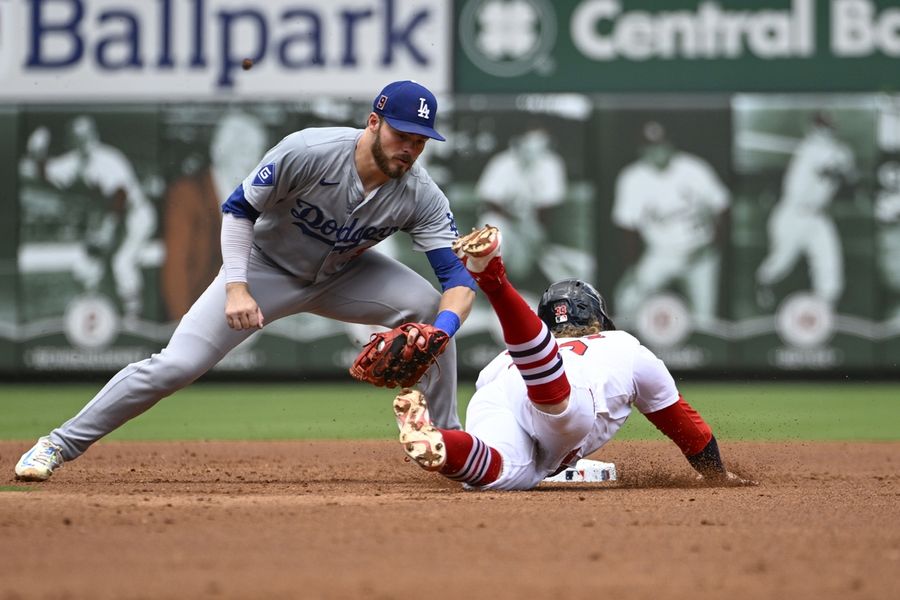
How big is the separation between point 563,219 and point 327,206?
683cm

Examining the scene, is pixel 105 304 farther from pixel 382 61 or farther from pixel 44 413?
pixel 382 61

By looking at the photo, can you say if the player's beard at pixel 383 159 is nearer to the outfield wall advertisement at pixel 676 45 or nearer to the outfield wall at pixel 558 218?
the outfield wall at pixel 558 218

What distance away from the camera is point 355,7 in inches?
511

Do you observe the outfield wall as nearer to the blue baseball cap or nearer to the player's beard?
the player's beard

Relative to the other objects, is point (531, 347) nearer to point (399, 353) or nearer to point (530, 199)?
point (399, 353)

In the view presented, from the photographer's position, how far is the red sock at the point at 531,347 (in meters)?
4.64

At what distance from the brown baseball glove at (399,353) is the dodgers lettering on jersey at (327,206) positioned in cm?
49

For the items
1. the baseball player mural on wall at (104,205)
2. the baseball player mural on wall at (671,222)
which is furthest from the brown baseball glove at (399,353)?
the baseball player mural on wall at (104,205)

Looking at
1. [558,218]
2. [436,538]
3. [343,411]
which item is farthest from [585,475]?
[558,218]

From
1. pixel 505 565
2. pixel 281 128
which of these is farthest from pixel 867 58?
pixel 505 565

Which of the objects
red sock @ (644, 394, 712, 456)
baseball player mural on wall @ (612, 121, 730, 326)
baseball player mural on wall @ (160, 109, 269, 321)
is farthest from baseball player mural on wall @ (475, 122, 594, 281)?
red sock @ (644, 394, 712, 456)

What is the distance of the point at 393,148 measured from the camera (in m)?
5.16

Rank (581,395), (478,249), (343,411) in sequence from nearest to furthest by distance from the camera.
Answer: (478,249) < (581,395) < (343,411)

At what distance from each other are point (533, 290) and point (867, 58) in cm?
398
